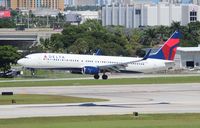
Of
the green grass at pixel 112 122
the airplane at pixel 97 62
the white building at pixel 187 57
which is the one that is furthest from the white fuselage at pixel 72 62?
the green grass at pixel 112 122

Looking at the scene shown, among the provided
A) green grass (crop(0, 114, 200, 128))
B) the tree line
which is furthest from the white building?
green grass (crop(0, 114, 200, 128))

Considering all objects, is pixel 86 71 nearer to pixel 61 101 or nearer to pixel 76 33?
pixel 61 101

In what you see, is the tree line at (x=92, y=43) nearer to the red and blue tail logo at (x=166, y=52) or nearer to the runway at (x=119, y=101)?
the red and blue tail logo at (x=166, y=52)

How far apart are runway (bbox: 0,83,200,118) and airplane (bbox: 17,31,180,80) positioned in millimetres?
18498

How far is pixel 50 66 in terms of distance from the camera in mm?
102500

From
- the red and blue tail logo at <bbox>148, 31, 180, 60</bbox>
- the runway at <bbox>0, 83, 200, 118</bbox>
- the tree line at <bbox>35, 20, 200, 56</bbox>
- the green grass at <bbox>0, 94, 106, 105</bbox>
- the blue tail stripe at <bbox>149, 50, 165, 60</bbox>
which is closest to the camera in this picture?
the runway at <bbox>0, 83, 200, 118</bbox>

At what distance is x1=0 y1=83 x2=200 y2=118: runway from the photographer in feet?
176

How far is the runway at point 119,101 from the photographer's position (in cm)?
5356

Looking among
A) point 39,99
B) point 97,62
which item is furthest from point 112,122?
point 97,62

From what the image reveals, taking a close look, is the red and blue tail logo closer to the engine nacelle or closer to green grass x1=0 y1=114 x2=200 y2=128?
the engine nacelle

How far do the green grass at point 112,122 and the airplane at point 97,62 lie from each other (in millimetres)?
50894

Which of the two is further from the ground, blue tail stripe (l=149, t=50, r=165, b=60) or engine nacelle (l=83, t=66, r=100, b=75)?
blue tail stripe (l=149, t=50, r=165, b=60)

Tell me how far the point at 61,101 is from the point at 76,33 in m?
120

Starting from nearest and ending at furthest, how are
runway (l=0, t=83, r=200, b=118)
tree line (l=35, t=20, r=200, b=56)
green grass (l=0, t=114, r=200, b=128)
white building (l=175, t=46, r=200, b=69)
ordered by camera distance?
green grass (l=0, t=114, r=200, b=128) → runway (l=0, t=83, r=200, b=118) → white building (l=175, t=46, r=200, b=69) → tree line (l=35, t=20, r=200, b=56)
